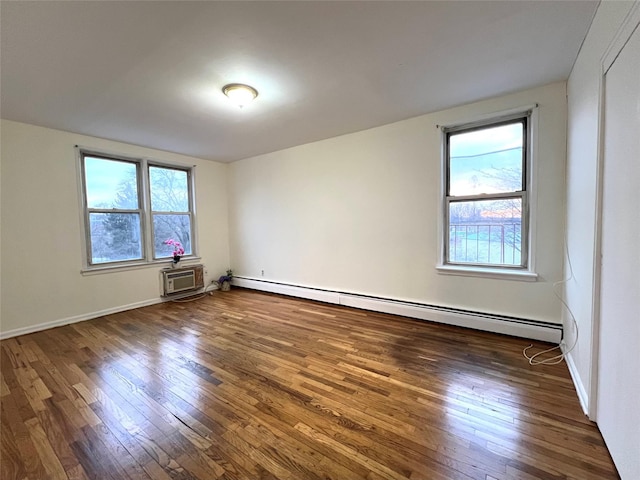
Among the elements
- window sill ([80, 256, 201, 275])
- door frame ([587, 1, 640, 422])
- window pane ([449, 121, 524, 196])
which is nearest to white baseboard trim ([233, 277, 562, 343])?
door frame ([587, 1, 640, 422])

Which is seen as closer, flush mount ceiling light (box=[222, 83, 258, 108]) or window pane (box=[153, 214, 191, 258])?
flush mount ceiling light (box=[222, 83, 258, 108])

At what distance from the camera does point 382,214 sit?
366 cm

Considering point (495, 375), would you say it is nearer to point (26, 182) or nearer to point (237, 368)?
point (237, 368)

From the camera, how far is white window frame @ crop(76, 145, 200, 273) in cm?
372

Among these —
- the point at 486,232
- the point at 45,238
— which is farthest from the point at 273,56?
the point at 45,238

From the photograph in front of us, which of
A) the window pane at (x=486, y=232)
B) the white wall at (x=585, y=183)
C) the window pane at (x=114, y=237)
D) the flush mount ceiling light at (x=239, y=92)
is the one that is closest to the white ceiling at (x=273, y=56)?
the flush mount ceiling light at (x=239, y=92)

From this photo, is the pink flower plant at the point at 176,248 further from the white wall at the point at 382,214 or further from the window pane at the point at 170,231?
the white wall at the point at 382,214

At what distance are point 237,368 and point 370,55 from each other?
9.22 ft

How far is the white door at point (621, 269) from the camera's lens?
3.78 feet

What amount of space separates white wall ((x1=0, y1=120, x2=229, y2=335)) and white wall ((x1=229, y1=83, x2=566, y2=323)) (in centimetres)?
231

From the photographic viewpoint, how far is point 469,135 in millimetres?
3131

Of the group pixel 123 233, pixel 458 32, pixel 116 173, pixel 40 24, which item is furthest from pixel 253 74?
pixel 123 233

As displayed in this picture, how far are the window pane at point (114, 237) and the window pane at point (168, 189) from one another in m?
0.44

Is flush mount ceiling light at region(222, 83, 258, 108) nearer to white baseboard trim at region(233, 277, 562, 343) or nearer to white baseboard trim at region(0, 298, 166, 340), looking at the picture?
white baseboard trim at region(233, 277, 562, 343)
